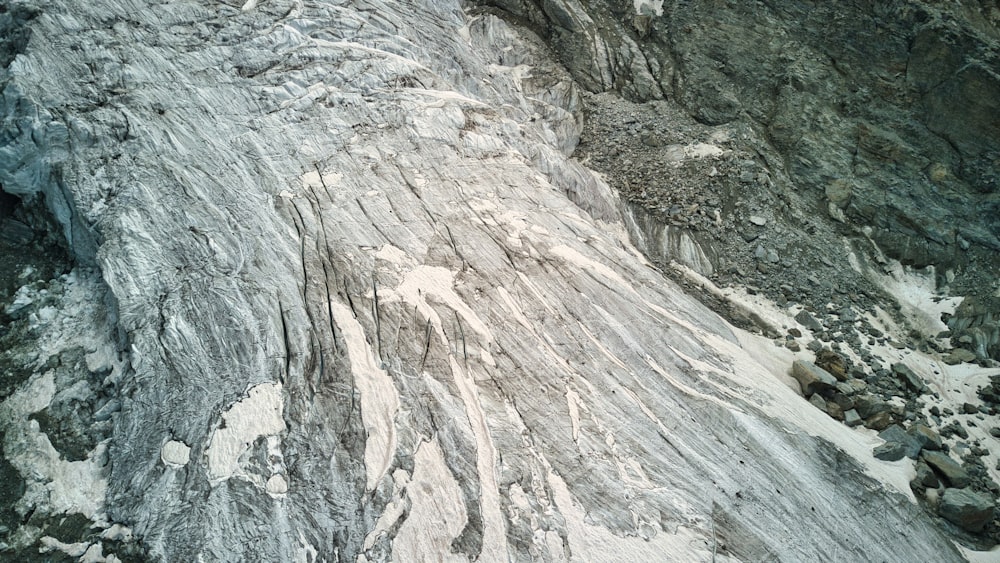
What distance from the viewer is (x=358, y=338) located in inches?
606

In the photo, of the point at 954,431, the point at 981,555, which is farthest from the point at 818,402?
the point at 981,555

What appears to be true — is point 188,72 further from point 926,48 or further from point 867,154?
point 926,48

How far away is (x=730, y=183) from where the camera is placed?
23328 mm

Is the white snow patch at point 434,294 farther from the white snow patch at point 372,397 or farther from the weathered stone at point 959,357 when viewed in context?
the weathered stone at point 959,357

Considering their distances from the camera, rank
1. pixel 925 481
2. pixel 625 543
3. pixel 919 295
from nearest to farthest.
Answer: pixel 625 543 → pixel 925 481 → pixel 919 295

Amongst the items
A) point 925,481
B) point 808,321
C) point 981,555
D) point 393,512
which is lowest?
point 393,512

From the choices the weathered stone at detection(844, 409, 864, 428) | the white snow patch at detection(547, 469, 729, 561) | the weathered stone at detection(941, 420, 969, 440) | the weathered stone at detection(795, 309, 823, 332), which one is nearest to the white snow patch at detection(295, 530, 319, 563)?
the white snow patch at detection(547, 469, 729, 561)

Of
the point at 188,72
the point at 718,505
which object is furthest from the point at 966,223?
the point at 188,72

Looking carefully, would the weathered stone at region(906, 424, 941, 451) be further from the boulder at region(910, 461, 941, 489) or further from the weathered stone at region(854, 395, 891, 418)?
the boulder at region(910, 461, 941, 489)

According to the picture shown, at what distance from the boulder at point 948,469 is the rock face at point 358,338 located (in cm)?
204

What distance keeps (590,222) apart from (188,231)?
13047 mm

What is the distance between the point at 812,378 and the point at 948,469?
12.8 ft

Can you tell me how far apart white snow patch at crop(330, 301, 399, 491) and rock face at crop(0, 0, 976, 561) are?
0.18 feet

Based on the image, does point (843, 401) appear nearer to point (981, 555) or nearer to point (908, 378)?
point (908, 378)
